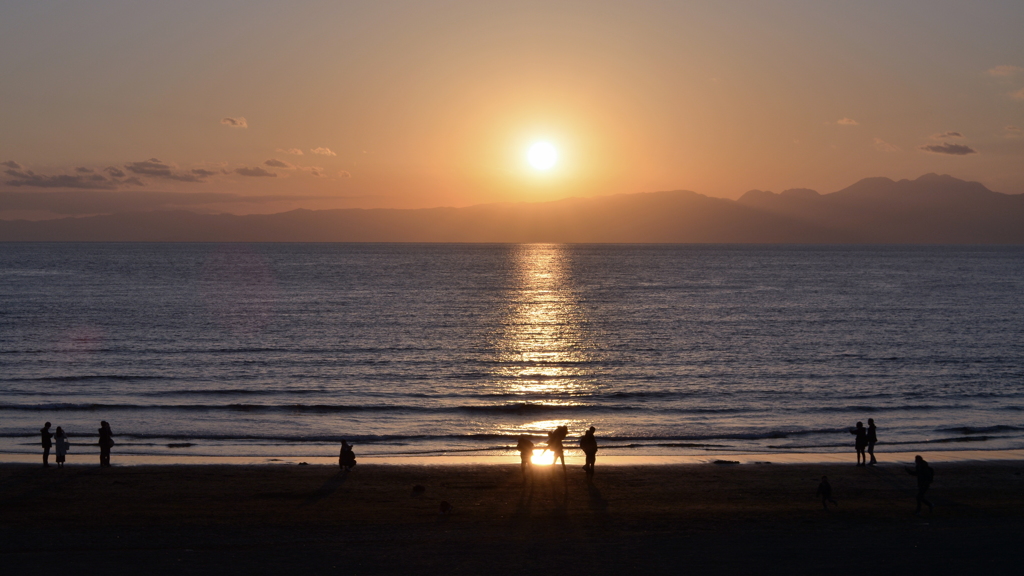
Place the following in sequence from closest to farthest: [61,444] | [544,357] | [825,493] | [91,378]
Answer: [825,493]
[61,444]
[91,378]
[544,357]

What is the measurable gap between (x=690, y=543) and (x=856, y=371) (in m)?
30.6

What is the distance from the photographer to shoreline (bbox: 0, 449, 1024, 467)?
23.2 m

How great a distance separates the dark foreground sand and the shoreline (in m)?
1.40

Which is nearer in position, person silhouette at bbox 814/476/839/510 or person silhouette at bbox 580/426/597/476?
person silhouette at bbox 814/476/839/510

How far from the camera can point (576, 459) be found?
933 inches

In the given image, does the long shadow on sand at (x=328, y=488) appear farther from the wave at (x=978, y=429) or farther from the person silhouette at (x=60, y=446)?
the wave at (x=978, y=429)

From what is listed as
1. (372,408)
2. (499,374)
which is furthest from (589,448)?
(499,374)

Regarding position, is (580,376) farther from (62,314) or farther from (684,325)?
(62,314)

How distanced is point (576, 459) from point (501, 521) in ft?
24.9

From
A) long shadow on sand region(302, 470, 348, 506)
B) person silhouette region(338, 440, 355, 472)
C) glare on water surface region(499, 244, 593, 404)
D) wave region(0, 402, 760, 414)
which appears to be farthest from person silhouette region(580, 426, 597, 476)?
glare on water surface region(499, 244, 593, 404)

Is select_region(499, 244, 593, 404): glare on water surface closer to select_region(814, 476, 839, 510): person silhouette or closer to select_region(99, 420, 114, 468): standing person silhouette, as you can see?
select_region(814, 476, 839, 510): person silhouette

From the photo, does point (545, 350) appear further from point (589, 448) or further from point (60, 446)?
point (60, 446)

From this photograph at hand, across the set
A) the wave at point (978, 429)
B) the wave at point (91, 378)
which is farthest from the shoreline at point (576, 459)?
the wave at point (91, 378)

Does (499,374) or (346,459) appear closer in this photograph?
(346,459)
